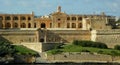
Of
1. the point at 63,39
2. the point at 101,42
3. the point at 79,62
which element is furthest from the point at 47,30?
the point at 79,62

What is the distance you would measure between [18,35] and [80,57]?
15.9 m

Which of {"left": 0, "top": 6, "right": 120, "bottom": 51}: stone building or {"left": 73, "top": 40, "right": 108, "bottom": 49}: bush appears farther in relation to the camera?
{"left": 0, "top": 6, "right": 120, "bottom": 51}: stone building

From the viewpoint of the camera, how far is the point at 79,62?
67.4 metres

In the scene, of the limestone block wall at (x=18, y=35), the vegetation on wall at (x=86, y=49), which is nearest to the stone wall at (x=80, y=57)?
the vegetation on wall at (x=86, y=49)

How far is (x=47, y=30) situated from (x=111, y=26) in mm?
12150

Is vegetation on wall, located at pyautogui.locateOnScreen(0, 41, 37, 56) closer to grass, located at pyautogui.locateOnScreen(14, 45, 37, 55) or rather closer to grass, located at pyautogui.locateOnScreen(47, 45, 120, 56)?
grass, located at pyautogui.locateOnScreen(14, 45, 37, 55)

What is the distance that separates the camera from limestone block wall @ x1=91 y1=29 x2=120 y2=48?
261ft

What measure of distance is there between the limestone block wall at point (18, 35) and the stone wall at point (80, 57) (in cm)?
1279

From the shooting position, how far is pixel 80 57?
6881 centimetres

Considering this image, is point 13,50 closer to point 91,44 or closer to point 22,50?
point 22,50

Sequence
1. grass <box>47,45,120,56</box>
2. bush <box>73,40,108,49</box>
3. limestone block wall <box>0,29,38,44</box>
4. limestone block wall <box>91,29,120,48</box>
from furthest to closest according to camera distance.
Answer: limestone block wall <box>0,29,38,44</box> → limestone block wall <box>91,29,120,48</box> → bush <box>73,40,108,49</box> → grass <box>47,45,120,56</box>

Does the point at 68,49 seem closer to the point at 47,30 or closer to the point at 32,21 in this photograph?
the point at 47,30

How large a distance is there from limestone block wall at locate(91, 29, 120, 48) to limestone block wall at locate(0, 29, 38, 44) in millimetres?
9998

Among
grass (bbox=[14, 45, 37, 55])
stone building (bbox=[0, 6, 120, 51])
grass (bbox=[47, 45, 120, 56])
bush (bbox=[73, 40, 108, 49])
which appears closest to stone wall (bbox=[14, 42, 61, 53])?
stone building (bbox=[0, 6, 120, 51])
